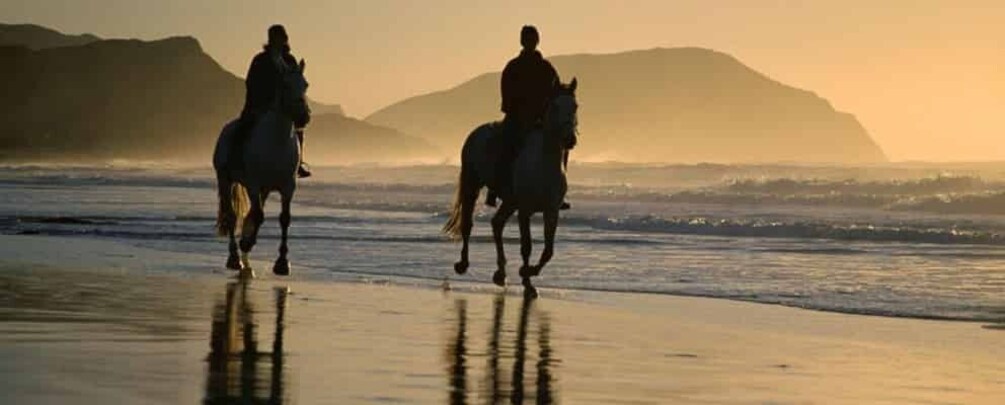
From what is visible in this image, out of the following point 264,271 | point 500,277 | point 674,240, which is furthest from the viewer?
point 674,240

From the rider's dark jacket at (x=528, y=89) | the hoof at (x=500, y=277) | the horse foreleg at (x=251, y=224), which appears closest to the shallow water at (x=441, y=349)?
the hoof at (x=500, y=277)

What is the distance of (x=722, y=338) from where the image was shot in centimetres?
1309

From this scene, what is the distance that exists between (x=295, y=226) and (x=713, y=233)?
6.39 m

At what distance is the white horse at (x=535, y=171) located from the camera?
1662 cm

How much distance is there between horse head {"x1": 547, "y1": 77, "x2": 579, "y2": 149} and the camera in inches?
650

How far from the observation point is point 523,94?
700 inches

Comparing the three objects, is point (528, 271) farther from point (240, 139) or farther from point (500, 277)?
point (240, 139)

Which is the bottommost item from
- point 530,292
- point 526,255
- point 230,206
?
point 530,292

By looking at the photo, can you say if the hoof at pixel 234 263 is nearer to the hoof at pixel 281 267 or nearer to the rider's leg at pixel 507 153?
the hoof at pixel 281 267

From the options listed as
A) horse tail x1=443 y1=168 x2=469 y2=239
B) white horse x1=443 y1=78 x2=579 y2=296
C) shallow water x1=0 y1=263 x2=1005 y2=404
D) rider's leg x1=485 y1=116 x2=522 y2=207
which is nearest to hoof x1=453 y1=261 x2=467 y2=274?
white horse x1=443 y1=78 x2=579 y2=296

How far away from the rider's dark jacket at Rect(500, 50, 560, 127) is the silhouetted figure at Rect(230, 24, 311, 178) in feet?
6.56

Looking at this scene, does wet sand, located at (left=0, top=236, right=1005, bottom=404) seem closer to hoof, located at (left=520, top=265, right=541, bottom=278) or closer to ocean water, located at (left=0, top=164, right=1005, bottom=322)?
hoof, located at (left=520, top=265, right=541, bottom=278)

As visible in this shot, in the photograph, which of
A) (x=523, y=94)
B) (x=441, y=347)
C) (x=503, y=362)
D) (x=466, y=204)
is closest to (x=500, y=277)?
(x=523, y=94)

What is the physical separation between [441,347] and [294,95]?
6646 mm
